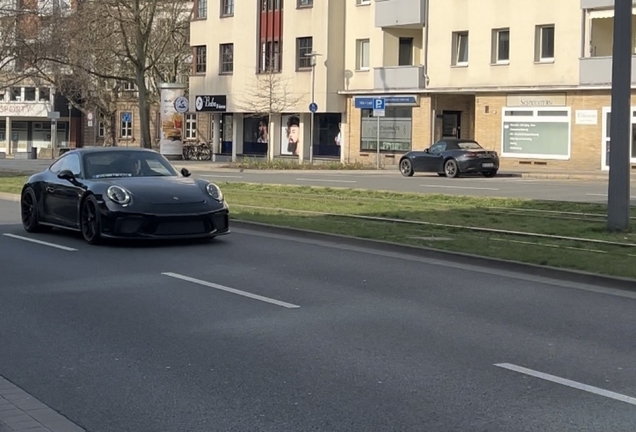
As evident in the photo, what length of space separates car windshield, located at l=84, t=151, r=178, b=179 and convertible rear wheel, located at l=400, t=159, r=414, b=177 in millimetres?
23828

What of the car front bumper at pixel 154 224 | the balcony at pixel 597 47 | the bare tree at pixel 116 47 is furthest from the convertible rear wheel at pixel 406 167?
the car front bumper at pixel 154 224

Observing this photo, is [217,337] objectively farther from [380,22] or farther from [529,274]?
[380,22]

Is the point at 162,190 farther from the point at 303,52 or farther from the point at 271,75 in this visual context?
the point at 271,75

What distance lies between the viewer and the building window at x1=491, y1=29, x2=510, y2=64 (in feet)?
149

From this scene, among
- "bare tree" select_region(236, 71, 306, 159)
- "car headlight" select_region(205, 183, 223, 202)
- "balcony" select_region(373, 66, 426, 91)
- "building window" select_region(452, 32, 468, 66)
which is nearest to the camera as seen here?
"car headlight" select_region(205, 183, 223, 202)

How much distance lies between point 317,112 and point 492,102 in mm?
11933

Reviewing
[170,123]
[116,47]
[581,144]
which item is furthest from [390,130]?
[116,47]

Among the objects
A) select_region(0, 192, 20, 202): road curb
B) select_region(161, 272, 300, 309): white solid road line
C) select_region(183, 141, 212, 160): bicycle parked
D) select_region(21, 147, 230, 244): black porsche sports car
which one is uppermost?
select_region(183, 141, 212, 160): bicycle parked

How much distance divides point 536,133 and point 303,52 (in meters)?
16.0

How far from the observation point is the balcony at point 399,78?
161 feet

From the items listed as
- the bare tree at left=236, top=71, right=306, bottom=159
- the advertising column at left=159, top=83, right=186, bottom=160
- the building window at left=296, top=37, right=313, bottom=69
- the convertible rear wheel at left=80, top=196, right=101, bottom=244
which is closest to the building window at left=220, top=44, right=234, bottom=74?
the bare tree at left=236, top=71, right=306, bottom=159

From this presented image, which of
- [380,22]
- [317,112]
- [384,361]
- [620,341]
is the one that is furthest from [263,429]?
[317,112]

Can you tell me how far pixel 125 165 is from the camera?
15.8 metres

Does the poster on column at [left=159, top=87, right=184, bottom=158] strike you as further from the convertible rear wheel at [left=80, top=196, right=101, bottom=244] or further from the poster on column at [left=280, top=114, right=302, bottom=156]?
the convertible rear wheel at [left=80, top=196, right=101, bottom=244]
